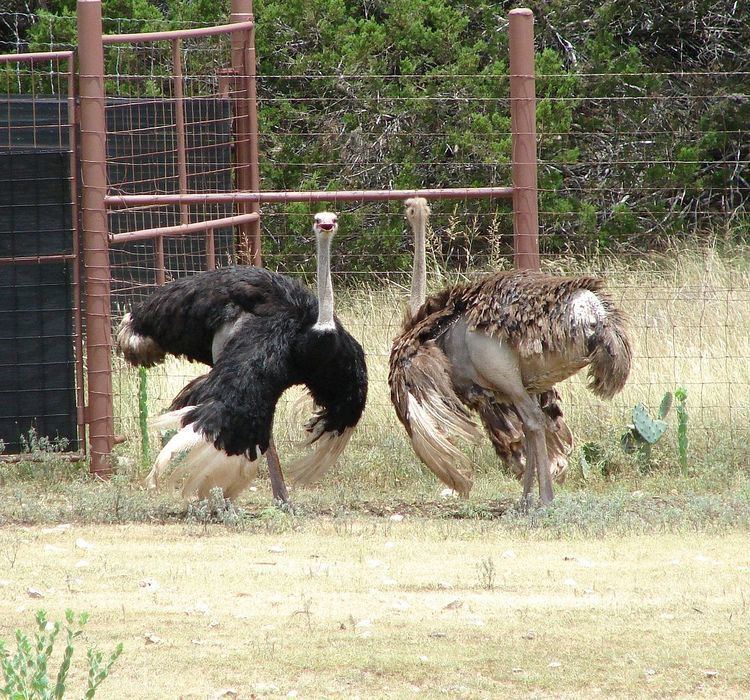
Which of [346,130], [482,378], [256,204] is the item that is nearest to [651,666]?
[482,378]

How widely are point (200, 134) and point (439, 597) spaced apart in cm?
475

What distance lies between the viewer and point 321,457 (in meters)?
7.88

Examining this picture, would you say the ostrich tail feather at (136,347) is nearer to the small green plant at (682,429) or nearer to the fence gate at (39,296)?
the fence gate at (39,296)

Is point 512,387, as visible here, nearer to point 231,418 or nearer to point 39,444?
point 231,418

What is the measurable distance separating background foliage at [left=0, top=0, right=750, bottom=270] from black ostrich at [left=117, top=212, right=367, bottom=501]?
203 inches

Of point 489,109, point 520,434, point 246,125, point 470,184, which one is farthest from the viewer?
point 489,109

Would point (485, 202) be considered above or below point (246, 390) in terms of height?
above

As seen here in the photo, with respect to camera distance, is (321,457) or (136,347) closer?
(321,457)

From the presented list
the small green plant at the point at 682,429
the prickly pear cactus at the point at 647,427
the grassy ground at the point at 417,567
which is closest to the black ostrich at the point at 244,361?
the grassy ground at the point at 417,567

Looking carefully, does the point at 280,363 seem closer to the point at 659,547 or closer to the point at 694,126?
the point at 659,547

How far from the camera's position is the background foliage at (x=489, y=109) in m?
13.7

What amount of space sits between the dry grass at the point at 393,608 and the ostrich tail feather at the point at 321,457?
605 mm

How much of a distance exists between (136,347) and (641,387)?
11.5 ft

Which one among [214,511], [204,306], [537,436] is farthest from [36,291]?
[537,436]
